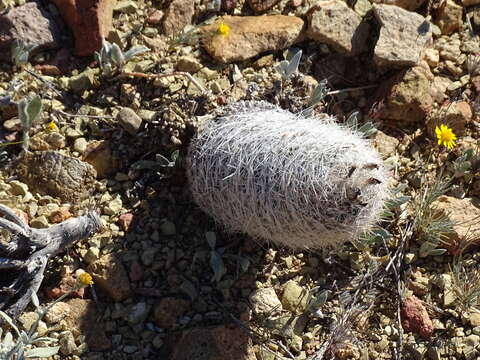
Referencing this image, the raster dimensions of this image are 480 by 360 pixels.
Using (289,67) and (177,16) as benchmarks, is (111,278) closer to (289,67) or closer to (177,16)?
(289,67)

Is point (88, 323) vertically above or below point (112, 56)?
below

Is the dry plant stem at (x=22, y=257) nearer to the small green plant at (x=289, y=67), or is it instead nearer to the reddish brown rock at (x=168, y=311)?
the reddish brown rock at (x=168, y=311)

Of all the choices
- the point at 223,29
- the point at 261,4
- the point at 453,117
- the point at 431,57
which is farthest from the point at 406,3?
the point at 223,29

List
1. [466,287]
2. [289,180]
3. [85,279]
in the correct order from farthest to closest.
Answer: [466,287]
[85,279]
[289,180]

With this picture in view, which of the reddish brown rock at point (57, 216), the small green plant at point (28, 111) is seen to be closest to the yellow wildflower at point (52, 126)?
the small green plant at point (28, 111)

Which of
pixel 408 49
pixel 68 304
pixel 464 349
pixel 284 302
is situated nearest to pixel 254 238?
pixel 284 302

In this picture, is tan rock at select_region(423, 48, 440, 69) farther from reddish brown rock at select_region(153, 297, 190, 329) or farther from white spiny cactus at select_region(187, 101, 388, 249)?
reddish brown rock at select_region(153, 297, 190, 329)
